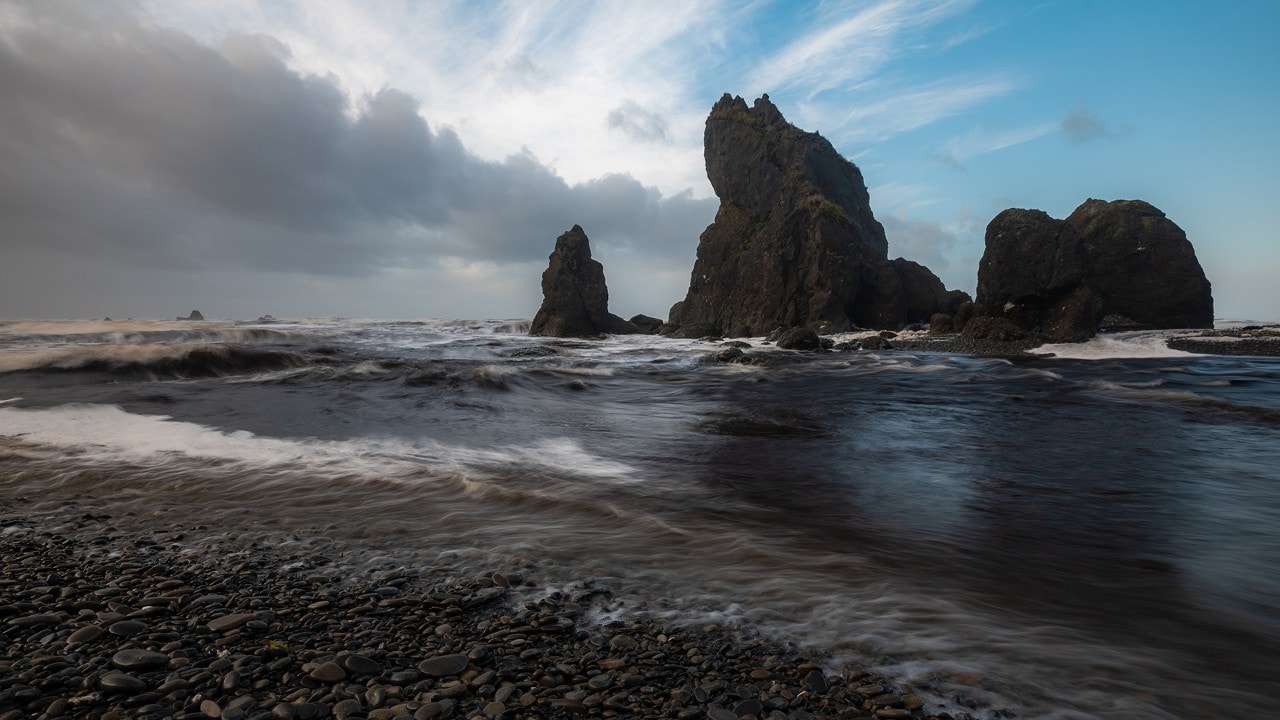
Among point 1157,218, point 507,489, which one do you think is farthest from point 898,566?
point 1157,218

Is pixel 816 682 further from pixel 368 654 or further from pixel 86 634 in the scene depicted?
pixel 86 634

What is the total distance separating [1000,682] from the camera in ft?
9.84

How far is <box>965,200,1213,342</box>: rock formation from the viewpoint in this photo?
3055cm

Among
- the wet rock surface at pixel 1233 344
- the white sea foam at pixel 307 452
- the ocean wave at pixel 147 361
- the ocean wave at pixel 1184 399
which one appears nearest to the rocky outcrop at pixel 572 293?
the ocean wave at pixel 147 361

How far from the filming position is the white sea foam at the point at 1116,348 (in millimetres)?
25203

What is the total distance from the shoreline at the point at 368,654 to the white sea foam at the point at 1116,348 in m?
27.5

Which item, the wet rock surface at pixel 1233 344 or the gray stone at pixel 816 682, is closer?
the gray stone at pixel 816 682

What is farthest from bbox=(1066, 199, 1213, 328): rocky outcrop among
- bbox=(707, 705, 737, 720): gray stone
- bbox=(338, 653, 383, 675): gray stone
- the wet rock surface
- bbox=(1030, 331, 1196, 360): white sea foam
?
bbox=(338, 653, 383, 675): gray stone

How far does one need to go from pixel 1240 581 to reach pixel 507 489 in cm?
626

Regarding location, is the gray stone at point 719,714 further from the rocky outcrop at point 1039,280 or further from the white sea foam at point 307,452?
the rocky outcrop at point 1039,280

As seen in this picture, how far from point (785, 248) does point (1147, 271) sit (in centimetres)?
2519

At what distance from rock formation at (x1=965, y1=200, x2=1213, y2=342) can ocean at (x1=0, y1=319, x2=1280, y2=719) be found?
16949 millimetres

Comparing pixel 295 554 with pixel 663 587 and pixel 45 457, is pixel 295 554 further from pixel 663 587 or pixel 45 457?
pixel 45 457

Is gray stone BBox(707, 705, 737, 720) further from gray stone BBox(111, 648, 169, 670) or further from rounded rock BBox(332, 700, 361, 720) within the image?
gray stone BBox(111, 648, 169, 670)
